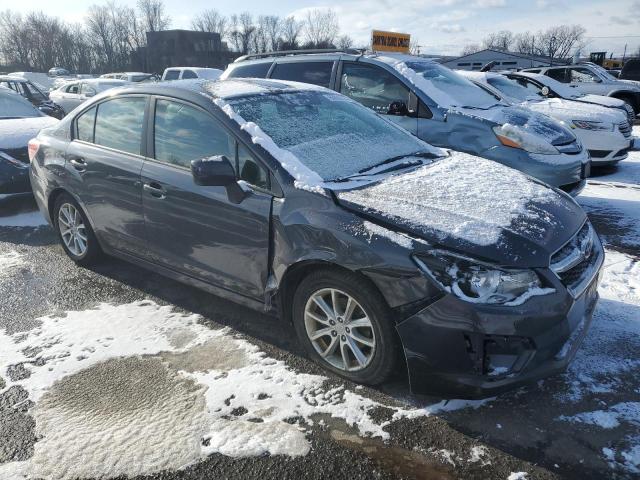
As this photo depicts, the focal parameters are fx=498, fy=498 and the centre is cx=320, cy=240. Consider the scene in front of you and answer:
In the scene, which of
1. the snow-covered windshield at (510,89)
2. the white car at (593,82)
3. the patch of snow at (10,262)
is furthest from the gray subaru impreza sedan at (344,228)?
the white car at (593,82)

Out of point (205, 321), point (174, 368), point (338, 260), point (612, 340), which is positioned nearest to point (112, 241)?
point (205, 321)

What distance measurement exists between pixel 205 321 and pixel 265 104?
5.33 ft

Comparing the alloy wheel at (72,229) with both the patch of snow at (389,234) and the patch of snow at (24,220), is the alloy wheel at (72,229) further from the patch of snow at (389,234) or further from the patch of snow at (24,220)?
the patch of snow at (389,234)

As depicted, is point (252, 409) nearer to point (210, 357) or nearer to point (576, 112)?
point (210, 357)

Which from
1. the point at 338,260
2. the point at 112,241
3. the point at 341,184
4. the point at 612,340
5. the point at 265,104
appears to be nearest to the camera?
the point at 338,260

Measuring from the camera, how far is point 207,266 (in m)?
3.38

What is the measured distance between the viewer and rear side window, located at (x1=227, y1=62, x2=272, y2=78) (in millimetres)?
6798

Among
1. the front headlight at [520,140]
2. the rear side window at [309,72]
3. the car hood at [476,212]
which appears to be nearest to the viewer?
the car hood at [476,212]

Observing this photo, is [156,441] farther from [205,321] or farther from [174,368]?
[205,321]

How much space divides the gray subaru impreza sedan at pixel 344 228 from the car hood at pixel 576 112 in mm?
5370

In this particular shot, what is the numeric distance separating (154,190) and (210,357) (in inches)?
49.3

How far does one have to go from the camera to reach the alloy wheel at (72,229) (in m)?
4.49

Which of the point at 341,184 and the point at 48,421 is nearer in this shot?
the point at 48,421

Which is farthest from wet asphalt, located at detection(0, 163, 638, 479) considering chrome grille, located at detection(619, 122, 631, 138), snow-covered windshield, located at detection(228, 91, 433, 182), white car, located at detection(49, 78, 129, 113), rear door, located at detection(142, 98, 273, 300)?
white car, located at detection(49, 78, 129, 113)
